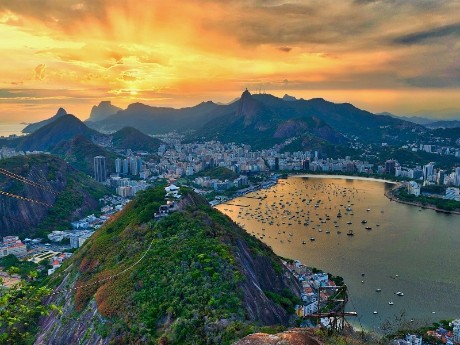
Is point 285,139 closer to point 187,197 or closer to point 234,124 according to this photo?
point 234,124

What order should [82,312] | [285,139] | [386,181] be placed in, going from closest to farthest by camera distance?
[82,312] < [386,181] < [285,139]

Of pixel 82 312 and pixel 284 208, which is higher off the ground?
pixel 82 312

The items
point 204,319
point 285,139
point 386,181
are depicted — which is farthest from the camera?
point 285,139

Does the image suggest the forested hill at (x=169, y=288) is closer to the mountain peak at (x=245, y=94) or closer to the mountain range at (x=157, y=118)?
the mountain peak at (x=245, y=94)

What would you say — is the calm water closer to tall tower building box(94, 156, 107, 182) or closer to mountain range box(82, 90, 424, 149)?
tall tower building box(94, 156, 107, 182)

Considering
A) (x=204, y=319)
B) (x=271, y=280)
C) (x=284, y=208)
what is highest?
(x=204, y=319)

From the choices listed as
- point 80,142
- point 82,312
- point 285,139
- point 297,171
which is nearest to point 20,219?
point 82,312

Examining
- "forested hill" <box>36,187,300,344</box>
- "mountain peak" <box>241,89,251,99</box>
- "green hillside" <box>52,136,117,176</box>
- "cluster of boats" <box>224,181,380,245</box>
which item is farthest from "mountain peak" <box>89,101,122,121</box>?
"forested hill" <box>36,187,300,344</box>
